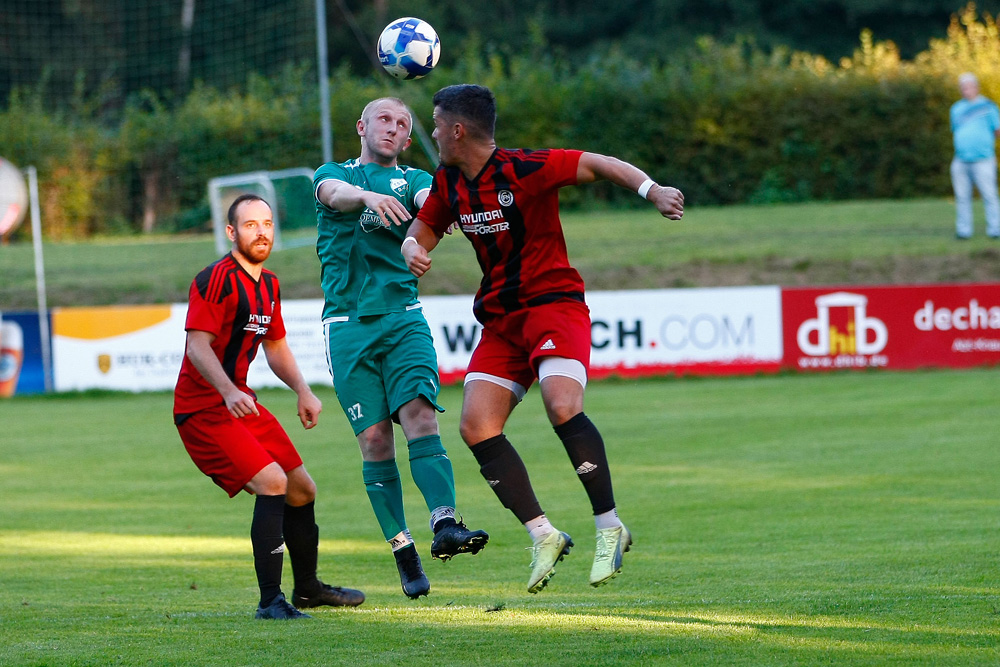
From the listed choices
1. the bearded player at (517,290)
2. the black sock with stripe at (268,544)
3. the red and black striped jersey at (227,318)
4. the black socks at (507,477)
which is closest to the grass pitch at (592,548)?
the black sock with stripe at (268,544)

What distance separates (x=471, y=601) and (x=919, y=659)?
2.73 metres

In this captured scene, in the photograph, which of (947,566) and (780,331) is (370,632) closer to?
(947,566)

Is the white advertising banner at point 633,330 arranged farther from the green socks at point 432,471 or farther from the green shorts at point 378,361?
the green socks at point 432,471

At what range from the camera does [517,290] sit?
6.34 meters

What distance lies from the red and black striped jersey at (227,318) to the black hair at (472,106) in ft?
4.50

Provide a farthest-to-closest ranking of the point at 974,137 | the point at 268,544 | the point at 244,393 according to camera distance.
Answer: the point at 974,137
the point at 268,544
the point at 244,393

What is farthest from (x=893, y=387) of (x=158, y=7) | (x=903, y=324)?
(x=158, y=7)

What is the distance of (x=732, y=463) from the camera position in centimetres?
1277

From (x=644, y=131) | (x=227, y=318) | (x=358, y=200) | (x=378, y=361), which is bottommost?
(x=378, y=361)

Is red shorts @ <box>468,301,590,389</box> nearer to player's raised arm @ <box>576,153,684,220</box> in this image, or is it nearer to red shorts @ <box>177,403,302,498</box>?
player's raised arm @ <box>576,153,684,220</box>

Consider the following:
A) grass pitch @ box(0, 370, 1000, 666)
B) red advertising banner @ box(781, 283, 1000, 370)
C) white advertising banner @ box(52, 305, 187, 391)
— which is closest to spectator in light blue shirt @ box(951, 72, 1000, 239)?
red advertising banner @ box(781, 283, 1000, 370)

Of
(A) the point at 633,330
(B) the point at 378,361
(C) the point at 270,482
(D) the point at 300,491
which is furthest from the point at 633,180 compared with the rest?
(A) the point at 633,330

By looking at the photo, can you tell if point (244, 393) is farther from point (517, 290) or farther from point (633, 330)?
point (633, 330)

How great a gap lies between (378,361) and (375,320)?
0.23m
